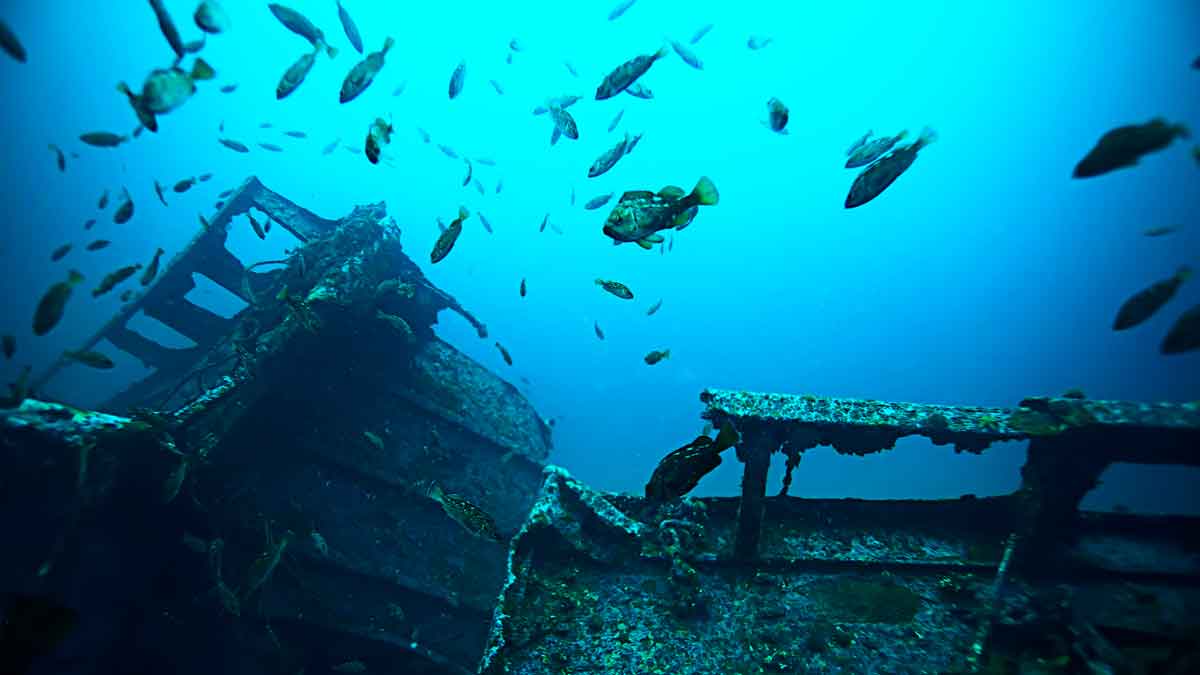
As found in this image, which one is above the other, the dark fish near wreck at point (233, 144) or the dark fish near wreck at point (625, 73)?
the dark fish near wreck at point (233, 144)

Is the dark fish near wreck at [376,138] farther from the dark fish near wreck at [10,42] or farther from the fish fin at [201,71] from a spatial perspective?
the dark fish near wreck at [10,42]

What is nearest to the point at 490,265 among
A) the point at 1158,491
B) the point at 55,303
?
the point at 1158,491

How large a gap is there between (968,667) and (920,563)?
2.64 feet

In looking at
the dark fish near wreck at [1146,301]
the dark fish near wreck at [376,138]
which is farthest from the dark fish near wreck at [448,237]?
the dark fish near wreck at [1146,301]

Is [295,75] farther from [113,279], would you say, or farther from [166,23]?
[113,279]

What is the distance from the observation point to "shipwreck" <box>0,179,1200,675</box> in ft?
9.68

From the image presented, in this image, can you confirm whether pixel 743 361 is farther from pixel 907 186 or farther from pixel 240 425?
pixel 240 425

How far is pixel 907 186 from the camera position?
5522 inches

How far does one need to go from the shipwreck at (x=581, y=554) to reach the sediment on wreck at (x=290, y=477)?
0.10ft

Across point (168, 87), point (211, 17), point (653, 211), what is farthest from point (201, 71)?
point (653, 211)

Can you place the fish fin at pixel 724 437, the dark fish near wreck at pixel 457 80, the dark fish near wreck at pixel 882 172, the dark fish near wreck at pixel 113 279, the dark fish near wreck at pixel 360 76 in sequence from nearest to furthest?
the fish fin at pixel 724 437
the dark fish near wreck at pixel 882 172
the dark fish near wreck at pixel 360 76
the dark fish near wreck at pixel 113 279
the dark fish near wreck at pixel 457 80

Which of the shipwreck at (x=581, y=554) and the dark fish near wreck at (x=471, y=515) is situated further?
the dark fish near wreck at (x=471, y=515)

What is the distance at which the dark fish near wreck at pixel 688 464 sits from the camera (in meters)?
2.39

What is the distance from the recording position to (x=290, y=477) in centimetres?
587
